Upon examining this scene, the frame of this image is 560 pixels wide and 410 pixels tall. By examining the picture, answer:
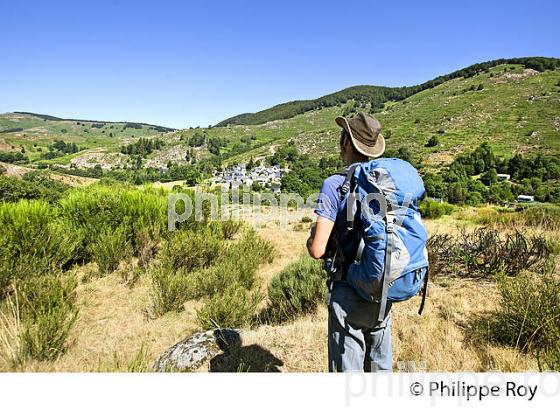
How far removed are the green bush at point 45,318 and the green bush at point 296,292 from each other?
2648 mm

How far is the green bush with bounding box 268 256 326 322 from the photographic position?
4812 mm

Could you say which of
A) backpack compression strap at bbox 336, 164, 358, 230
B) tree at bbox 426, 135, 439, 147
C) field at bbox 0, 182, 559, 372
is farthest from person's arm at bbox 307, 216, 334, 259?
tree at bbox 426, 135, 439, 147

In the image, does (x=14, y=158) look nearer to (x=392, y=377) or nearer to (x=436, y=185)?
(x=436, y=185)

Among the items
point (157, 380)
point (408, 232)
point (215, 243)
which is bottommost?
point (215, 243)

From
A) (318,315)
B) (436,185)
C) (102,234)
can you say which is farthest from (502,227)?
(436,185)

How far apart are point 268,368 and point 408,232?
2.15m

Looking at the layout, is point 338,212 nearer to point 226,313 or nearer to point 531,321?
point 531,321

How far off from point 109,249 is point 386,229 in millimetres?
6506

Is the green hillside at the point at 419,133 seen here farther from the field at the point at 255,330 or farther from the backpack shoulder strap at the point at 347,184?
the backpack shoulder strap at the point at 347,184

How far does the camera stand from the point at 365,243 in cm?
161

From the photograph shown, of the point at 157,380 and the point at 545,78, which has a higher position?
the point at 545,78

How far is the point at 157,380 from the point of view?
1551mm

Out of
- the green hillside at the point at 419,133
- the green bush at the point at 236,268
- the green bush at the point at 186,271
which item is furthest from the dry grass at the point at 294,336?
the green hillside at the point at 419,133

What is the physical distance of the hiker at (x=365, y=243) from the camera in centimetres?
156
